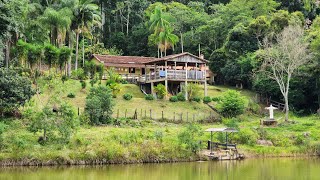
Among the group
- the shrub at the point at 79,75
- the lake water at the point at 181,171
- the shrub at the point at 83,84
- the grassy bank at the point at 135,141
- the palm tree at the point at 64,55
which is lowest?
the lake water at the point at 181,171

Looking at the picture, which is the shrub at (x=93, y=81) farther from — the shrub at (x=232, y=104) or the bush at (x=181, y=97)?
the shrub at (x=232, y=104)

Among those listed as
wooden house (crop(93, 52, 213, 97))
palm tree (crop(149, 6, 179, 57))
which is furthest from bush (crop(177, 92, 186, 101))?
palm tree (crop(149, 6, 179, 57))

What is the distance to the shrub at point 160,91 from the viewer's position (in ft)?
152

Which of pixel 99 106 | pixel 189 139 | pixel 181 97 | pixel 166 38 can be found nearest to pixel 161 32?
pixel 166 38

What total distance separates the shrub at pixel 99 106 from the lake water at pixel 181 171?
334 inches

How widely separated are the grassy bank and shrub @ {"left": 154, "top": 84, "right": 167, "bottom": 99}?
11.5 feet

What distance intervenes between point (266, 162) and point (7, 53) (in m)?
26.8

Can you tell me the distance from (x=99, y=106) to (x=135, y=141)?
6927 millimetres

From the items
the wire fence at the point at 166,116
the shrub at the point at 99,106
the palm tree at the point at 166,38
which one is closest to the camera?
the shrub at the point at 99,106

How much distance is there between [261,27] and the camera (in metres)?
53.7

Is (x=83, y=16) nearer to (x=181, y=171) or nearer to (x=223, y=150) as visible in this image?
(x=223, y=150)

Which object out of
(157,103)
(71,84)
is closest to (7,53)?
(71,84)

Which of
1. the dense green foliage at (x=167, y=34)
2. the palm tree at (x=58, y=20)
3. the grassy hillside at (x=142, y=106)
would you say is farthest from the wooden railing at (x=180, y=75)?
the palm tree at (x=58, y=20)

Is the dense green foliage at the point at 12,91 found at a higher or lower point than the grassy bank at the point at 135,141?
higher
